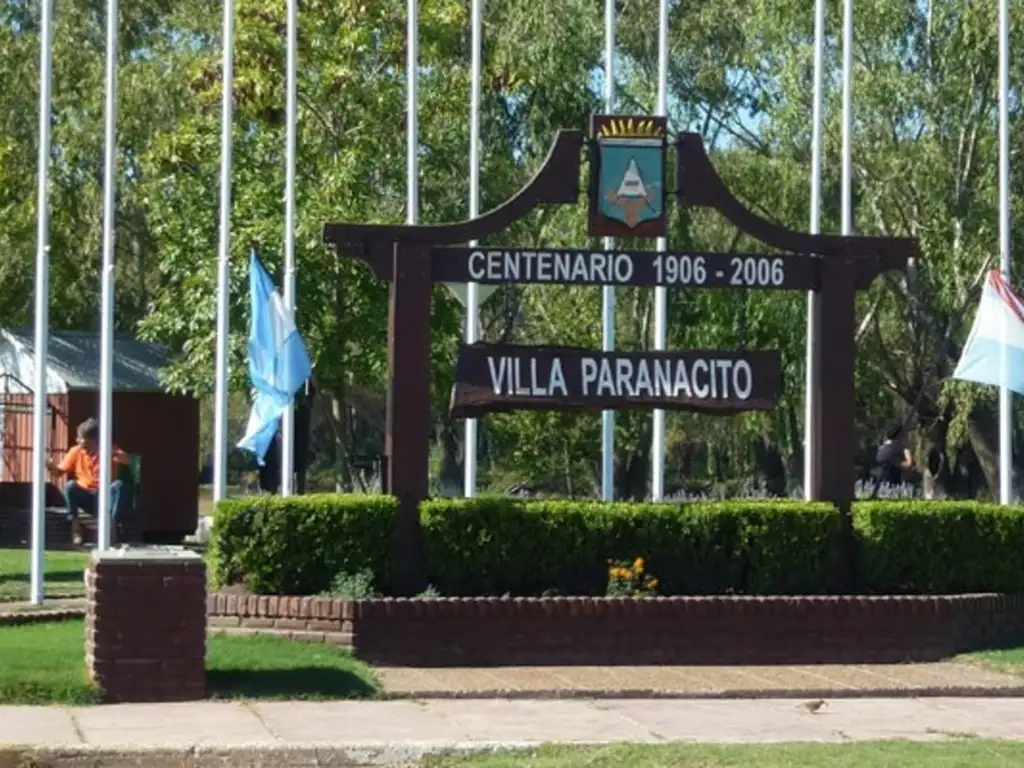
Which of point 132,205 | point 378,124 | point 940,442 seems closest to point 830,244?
point 378,124

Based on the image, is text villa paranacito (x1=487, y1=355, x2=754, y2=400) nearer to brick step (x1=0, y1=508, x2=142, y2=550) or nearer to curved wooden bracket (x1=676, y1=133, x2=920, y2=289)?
curved wooden bracket (x1=676, y1=133, x2=920, y2=289)

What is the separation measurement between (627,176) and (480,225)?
130 centimetres

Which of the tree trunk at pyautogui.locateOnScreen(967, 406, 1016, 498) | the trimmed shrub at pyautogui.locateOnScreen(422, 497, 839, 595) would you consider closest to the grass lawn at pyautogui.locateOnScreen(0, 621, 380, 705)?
the trimmed shrub at pyautogui.locateOnScreen(422, 497, 839, 595)

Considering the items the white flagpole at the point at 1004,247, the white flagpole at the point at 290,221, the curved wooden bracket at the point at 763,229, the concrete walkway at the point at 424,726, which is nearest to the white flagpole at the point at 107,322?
the white flagpole at the point at 290,221

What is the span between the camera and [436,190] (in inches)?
Answer: 1128

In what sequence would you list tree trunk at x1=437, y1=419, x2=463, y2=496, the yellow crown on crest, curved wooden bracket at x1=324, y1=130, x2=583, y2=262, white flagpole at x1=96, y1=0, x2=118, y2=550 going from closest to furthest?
curved wooden bracket at x1=324, y1=130, x2=583, y2=262
the yellow crown on crest
white flagpole at x1=96, y1=0, x2=118, y2=550
tree trunk at x1=437, y1=419, x2=463, y2=496

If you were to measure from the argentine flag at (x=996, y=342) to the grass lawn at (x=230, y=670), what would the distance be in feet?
23.1

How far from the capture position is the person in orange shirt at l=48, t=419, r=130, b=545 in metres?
22.9

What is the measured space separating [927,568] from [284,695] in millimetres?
6037

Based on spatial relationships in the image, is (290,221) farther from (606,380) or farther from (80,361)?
(80,361)

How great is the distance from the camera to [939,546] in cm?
1625

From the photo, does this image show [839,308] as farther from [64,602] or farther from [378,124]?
[378,124]

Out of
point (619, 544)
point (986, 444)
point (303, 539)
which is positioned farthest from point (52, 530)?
point (986, 444)

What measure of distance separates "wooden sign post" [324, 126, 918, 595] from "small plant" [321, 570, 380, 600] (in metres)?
0.64
